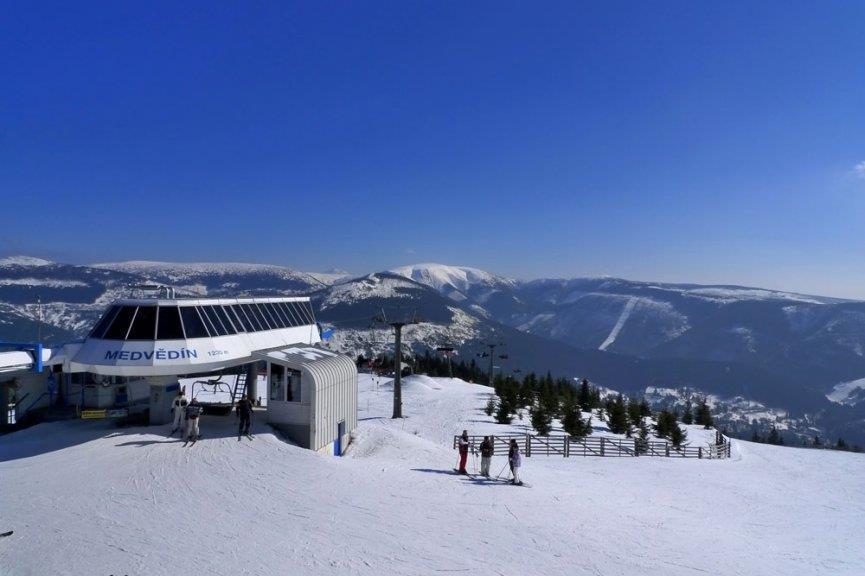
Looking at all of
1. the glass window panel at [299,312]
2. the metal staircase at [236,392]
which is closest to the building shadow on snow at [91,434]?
the metal staircase at [236,392]

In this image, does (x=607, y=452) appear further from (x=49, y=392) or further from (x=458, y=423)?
(x=49, y=392)

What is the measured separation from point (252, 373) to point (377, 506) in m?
14.1

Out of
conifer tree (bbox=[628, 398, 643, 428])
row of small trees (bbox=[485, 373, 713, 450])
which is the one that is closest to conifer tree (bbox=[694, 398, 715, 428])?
row of small trees (bbox=[485, 373, 713, 450])

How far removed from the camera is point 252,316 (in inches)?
1073

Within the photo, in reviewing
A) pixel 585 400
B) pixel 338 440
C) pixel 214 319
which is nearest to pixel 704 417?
pixel 585 400

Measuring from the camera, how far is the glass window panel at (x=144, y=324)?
20.9 meters

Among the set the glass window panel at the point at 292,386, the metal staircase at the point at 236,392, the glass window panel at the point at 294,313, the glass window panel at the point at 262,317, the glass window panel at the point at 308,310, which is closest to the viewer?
the glass window panel at the point at 292,386

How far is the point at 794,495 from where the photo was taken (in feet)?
81.6

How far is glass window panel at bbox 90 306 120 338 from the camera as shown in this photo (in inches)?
846

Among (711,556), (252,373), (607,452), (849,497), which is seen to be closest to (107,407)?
(252,373)

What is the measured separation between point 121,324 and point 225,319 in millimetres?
4315

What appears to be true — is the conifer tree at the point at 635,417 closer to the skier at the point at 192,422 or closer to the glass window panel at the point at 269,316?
the glass window panel at the point at 269,316

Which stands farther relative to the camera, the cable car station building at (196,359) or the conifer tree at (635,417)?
the conifer tree at (635,417)

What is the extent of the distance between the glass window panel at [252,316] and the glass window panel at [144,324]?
18.2ft
